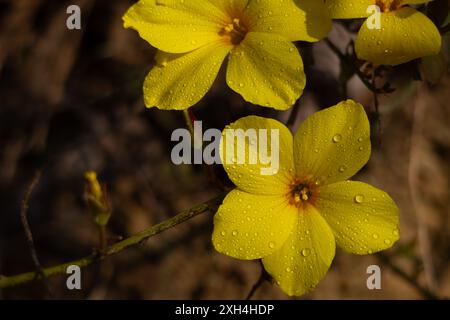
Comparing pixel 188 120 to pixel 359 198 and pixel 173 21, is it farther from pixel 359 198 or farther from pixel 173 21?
pixel 359 198

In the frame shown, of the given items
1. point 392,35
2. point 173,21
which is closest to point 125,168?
point 173,21

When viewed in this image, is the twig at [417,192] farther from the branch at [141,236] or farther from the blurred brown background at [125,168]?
the branch at [141,236]

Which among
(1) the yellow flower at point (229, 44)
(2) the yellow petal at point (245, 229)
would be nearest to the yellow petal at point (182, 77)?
(1) the yellow flower at point (229, 44)

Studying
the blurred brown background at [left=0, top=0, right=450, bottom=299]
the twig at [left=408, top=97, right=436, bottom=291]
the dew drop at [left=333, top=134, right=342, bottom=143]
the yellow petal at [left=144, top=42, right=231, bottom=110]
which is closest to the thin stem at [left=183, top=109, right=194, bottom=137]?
the yellow petal at [left=144, top=42, right=231, bottom=110]

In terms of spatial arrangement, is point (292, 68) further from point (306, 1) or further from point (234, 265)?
point (234, 265)

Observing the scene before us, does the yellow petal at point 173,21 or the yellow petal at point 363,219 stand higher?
the yellow petal at point 173,21

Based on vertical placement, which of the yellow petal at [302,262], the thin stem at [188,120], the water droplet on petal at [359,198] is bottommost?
the yellow petal at [302,262]

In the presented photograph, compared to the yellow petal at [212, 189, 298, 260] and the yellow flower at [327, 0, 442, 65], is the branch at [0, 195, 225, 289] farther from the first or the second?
the yellow flower at [327, 0, 442, 65]

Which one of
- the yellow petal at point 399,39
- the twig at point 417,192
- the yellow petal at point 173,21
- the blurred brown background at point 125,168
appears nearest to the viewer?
the yellow petal at point 399,39
